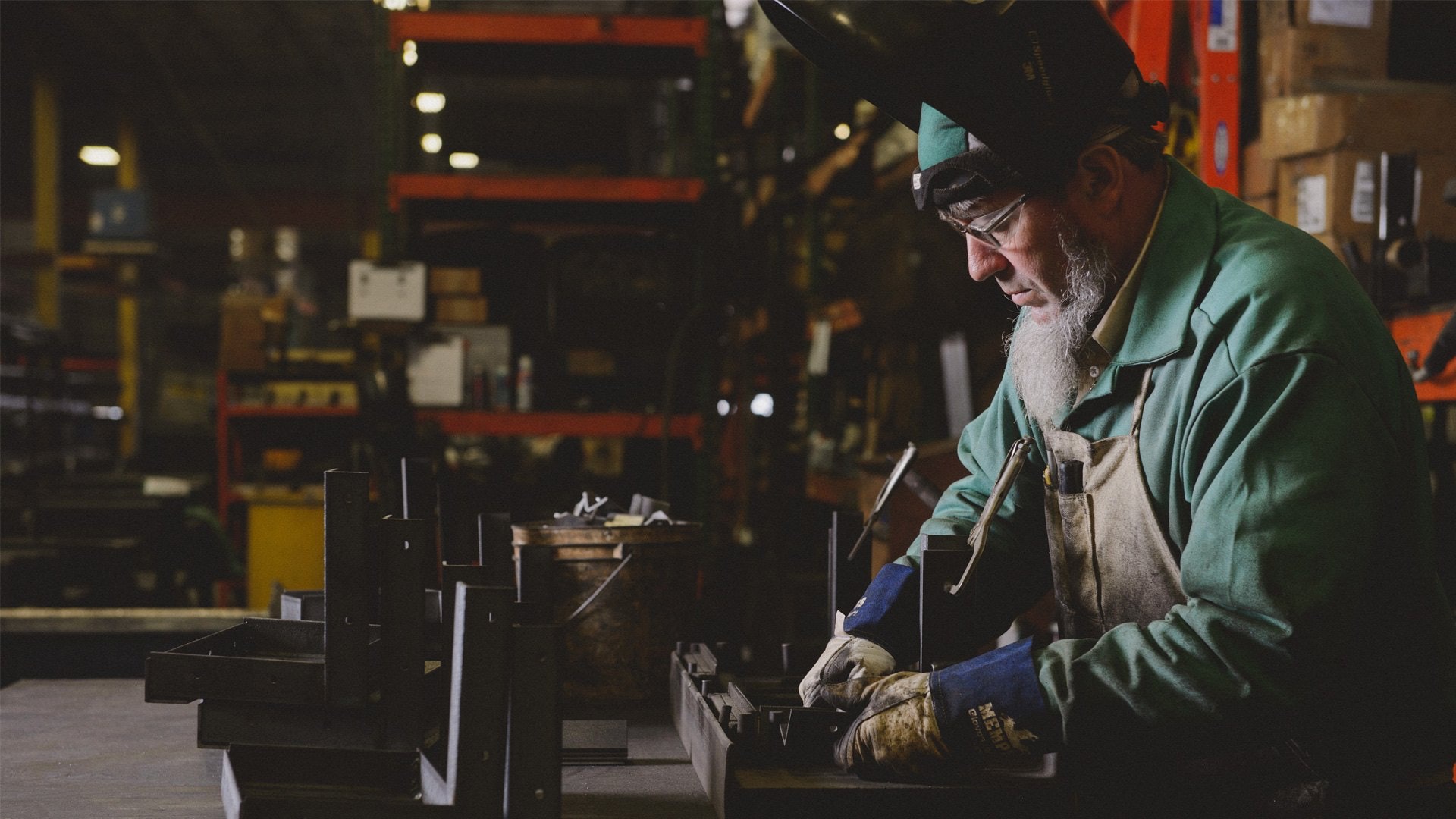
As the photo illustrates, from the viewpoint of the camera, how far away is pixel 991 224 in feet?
4.74

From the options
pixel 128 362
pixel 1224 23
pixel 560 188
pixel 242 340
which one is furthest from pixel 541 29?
pixel 128 362

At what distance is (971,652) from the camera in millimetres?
1713

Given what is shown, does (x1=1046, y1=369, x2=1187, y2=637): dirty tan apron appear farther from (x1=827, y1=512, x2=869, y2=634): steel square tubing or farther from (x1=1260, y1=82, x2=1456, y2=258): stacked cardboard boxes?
(x1=1260, y1=82, x2=1456, y2=258): stacked cardboard boxes

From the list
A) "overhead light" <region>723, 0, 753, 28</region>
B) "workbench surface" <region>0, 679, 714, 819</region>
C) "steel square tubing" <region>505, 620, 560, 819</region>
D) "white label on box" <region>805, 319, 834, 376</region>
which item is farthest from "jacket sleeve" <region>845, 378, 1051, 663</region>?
"overhead light" <region>723, 0, 753, 28</region>

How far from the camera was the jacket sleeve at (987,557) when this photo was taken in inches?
59.7

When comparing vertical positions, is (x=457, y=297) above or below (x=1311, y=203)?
below

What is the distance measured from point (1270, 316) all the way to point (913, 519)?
204cm

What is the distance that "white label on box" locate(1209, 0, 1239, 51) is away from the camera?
2957mm

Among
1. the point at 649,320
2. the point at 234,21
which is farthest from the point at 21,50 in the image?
the point at 649,320

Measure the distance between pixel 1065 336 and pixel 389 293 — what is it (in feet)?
11.4

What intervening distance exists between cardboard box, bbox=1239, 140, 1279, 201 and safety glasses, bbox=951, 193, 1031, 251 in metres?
1.90

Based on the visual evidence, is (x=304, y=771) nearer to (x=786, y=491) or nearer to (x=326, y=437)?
(x=786, y=491)

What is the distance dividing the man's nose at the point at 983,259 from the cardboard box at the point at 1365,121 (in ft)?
5.89

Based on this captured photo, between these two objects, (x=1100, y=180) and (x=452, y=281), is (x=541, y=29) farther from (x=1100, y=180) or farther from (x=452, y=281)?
(x=1100, y=180)
